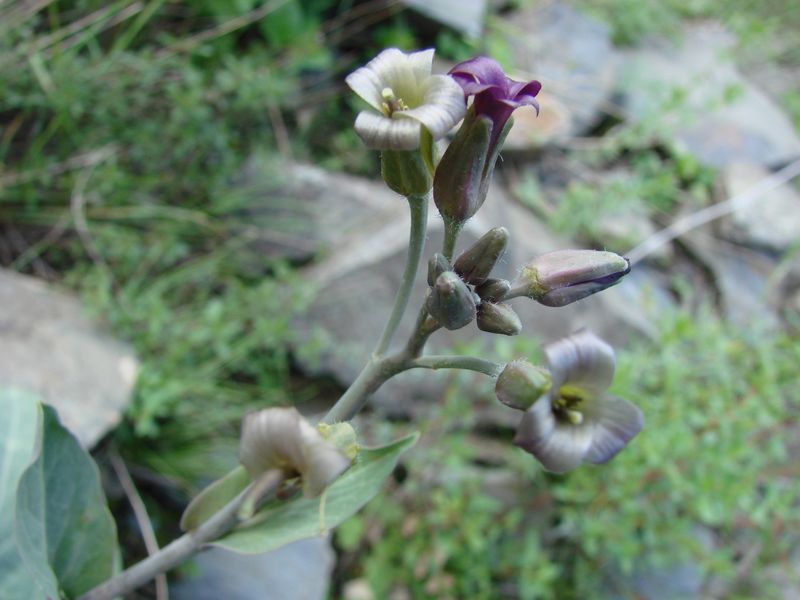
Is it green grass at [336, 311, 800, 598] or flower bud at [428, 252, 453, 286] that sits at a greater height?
flower bud at [428, 252, 453, 286]

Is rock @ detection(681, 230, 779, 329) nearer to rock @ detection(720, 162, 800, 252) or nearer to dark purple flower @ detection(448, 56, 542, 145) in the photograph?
rock @ detection(720, 162, 800, 252)

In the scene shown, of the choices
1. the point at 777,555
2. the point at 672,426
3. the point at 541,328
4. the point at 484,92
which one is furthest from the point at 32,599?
the point at 777,555

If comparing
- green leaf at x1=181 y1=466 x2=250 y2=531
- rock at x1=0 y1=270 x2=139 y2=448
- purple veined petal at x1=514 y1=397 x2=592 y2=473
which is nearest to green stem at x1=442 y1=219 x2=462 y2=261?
purple veined petal at x1=514 y1=397 x2=592 y2=473

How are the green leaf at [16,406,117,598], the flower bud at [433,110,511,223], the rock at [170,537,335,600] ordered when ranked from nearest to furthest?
the flower bud at [433,110,511,223] → the green leaf at [16,406,117,598] → the rock at [170,537,335,600]

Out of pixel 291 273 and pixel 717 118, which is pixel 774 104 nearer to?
pixel 717 118

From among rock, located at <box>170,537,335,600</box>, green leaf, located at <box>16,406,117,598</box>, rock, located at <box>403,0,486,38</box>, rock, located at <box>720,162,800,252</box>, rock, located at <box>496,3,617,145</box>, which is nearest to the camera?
green leaf, located at <box>16,406,117,598</box>

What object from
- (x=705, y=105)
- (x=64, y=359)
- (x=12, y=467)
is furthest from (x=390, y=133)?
(x=705, y=105)
